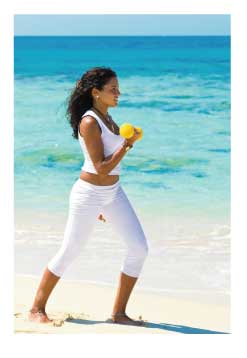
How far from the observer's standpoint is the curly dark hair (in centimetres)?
527

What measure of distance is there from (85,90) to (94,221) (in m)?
0.78

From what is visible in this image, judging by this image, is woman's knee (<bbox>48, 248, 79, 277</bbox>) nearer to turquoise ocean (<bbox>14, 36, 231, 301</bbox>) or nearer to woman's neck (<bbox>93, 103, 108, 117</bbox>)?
woman's neck (<bbox>93, 103, 108, 117</bbox>)

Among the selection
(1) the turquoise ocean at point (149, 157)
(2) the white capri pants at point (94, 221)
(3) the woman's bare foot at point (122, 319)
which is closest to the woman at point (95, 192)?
(2) the white capri pants at point (94, 221)

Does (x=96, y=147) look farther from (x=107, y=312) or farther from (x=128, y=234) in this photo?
(x=107, y=312)

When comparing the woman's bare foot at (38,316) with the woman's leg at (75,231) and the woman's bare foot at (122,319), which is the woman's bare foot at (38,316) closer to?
the woman's leg at (75,231)

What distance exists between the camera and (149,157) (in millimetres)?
11688

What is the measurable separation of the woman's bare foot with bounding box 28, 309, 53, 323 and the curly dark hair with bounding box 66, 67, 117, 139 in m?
1.13

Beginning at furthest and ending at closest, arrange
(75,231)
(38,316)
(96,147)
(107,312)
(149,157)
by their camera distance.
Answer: (149,157) → (107,312) → (38,316) → (75,231) → (96,147)

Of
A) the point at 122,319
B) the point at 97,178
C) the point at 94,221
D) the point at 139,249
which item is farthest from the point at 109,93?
the point at 122,319

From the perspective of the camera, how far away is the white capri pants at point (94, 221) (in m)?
5.22

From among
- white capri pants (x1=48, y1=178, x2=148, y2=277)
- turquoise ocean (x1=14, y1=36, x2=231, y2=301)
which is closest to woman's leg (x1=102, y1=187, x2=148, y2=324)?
white capri pants (x1=48, y1=178, x2=148, y2=277)

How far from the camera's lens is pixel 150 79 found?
18047 mm

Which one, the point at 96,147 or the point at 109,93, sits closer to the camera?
the point at 96,147
